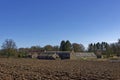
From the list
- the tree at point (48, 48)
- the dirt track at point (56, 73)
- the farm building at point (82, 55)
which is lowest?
the dirt track at point (56, 73)

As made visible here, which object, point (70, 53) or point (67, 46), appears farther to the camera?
point (67, 46)

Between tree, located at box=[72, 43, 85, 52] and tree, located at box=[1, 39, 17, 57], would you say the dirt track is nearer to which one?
tree, located at box=[1, 39, 17, 57]

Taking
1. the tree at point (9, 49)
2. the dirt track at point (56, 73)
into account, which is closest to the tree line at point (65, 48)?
the tree at point (9, 49)

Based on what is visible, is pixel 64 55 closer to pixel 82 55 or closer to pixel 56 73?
pixel 82 55

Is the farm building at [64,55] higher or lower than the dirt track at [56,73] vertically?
higher

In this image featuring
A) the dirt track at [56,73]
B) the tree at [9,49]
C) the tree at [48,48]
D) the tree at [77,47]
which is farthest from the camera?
the tree at [48,48]

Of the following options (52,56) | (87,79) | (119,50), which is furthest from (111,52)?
(87,79)

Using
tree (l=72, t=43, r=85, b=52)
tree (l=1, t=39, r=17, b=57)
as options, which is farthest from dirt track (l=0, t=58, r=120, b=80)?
tree (l=72, t=43, r=85, b=52)

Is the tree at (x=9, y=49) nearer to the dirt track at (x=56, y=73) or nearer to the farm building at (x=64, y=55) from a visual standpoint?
the farm building at (x=64, y=55)

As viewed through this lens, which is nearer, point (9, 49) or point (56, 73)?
point (56, 73)

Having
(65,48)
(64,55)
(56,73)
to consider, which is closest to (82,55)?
(64,55)

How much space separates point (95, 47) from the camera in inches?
6491

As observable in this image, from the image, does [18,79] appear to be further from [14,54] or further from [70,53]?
[70,53]

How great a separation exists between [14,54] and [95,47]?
275 ft
